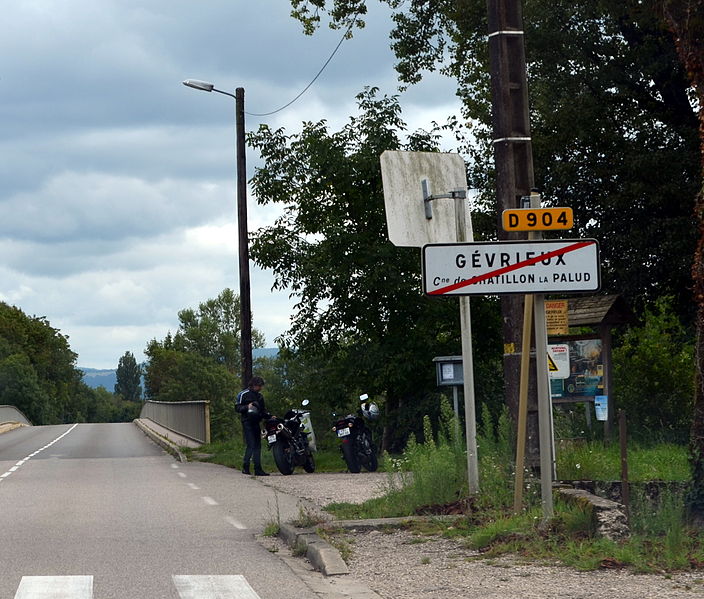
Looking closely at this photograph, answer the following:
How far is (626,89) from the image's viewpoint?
2188cm

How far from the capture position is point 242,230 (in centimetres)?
2709

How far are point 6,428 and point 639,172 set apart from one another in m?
49.5

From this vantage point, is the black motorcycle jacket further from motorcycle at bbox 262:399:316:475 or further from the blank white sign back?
the blank white sign back

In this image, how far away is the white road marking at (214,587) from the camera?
24.7 ft

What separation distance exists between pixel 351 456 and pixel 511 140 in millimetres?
9807

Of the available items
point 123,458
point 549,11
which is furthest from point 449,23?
point 123,458

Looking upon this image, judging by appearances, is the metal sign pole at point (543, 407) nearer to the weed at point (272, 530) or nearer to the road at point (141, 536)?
the road at point (141, 536)

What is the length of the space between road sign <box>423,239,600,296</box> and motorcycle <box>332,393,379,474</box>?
970 centimetres

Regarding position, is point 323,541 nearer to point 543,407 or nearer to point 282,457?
point 543,407

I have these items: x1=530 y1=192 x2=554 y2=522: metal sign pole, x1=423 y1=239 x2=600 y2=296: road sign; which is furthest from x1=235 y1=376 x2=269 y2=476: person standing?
x1=530 y1=192 x2=554 y2=522: metal sign pole

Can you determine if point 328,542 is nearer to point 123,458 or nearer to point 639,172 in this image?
point 639,172

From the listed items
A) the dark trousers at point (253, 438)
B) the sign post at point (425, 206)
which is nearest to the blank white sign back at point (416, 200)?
the sign post at point (425, 206)

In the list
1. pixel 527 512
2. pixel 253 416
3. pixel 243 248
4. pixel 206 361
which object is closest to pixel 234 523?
pixel 527 512

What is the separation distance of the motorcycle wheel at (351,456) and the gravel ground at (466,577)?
923 cm
